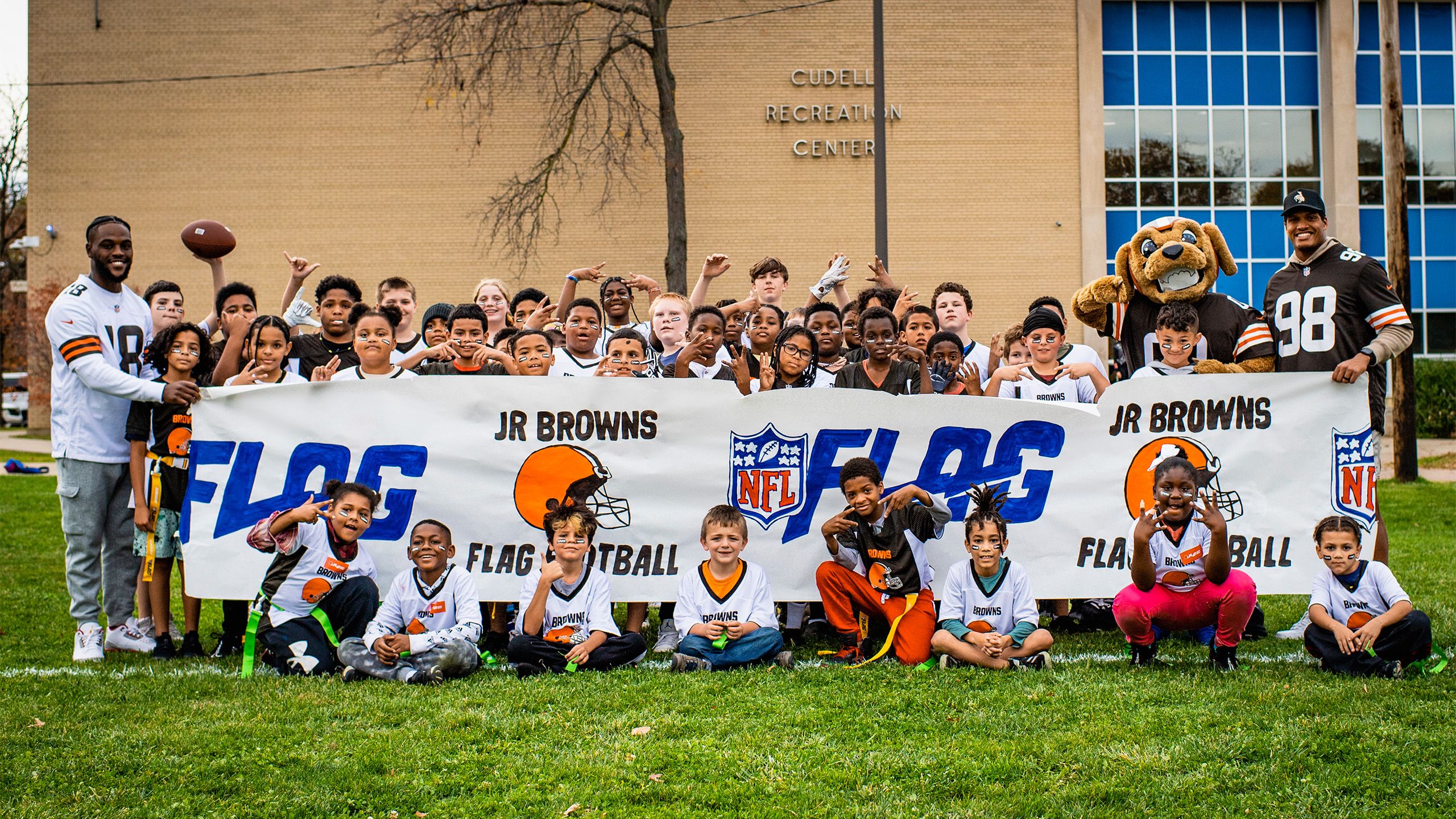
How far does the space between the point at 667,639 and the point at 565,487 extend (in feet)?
3.32

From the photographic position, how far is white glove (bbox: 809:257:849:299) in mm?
8289

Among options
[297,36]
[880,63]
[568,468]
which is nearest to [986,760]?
[568,468]

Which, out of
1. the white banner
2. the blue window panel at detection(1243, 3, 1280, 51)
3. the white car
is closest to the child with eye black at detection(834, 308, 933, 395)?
the white banner

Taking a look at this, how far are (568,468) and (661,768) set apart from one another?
8.51 ft

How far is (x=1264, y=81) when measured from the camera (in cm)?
2616

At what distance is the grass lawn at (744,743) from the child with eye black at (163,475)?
571mm

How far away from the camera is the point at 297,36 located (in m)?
26.1

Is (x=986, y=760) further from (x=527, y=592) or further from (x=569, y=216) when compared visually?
(x=569, y=216)

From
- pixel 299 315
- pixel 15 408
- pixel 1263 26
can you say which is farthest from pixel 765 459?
pixel 15 408

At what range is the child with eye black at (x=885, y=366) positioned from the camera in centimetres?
653

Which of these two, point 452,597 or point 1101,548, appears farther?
point 1101,548

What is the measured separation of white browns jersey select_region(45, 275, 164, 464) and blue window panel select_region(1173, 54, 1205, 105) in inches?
974

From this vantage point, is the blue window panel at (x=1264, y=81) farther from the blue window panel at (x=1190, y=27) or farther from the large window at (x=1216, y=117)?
the blue window panel at (x=1190, y=27)

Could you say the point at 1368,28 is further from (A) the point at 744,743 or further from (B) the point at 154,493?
(B) the point at 154,493
